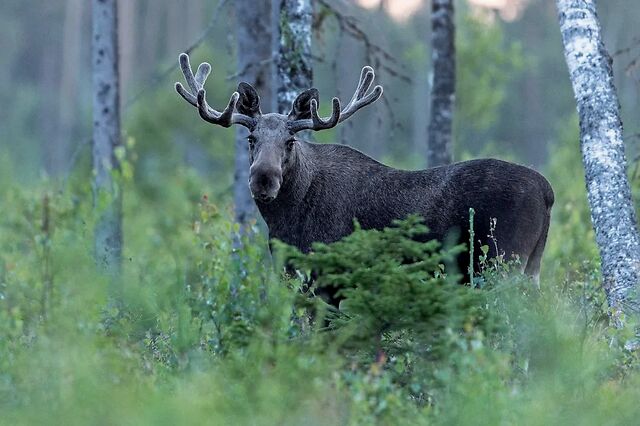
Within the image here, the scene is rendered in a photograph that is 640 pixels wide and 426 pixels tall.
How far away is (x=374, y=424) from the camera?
5.32 metres

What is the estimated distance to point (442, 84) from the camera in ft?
43.3

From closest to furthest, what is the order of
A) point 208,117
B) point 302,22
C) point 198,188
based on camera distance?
point 208,117
point 302,22
point 198,188

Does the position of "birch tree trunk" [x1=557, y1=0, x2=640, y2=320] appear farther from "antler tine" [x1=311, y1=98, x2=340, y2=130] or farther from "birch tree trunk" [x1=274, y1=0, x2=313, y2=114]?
Answer: "birch tree trunk" [x1=274, y1=0, x2=313, y2=114]

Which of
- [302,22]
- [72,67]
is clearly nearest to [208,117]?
[302,22]

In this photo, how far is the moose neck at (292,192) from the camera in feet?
28.9

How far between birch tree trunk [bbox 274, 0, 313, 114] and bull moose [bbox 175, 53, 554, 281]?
4.31 feet

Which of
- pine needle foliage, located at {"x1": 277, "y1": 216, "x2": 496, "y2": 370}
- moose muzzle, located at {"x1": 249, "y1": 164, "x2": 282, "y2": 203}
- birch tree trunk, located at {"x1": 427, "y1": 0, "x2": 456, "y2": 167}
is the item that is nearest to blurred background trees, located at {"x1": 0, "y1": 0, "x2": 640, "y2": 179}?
birch tree trunk, located at {"x1": 427, "y1": 0, "x2": 456, "y2": 167}

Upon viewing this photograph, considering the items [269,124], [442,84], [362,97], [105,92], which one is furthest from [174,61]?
[269,124]

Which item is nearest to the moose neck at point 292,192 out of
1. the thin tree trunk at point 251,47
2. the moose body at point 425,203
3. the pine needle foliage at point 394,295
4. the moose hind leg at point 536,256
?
the moose body at point 425,203

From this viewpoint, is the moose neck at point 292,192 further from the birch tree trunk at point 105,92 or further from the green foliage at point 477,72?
the green foliage at point 477,72

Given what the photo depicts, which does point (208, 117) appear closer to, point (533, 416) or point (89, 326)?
point (89, 326)

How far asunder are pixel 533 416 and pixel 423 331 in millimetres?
1197

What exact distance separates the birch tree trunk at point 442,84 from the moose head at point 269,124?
427cm

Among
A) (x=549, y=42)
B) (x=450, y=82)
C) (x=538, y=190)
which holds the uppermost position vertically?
(x=549, y=42)
